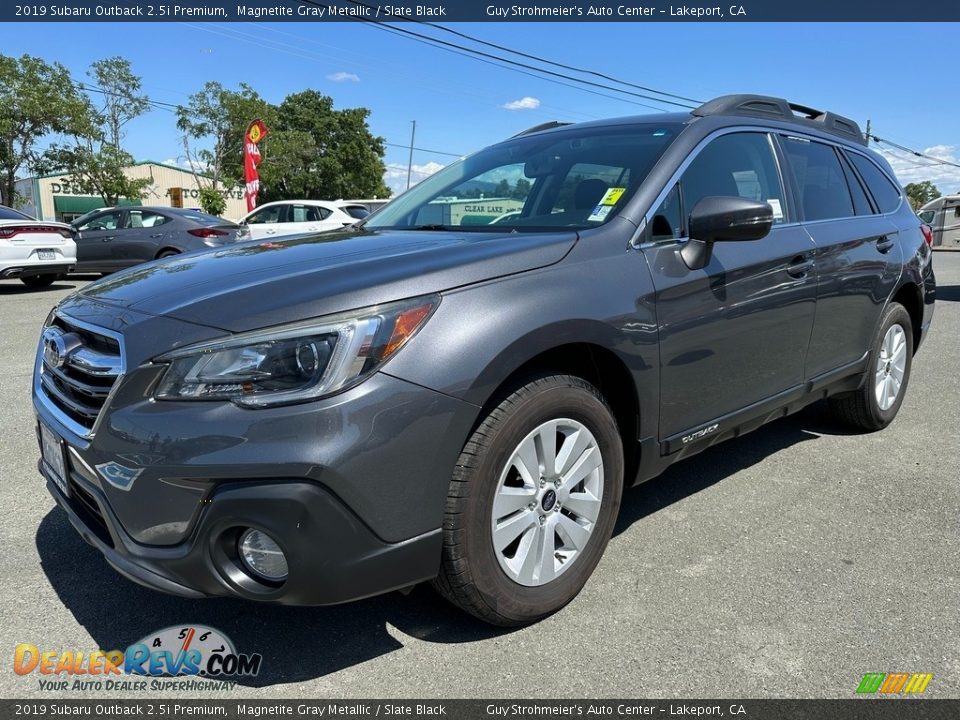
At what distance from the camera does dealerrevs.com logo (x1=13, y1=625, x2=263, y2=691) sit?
2.20 metres

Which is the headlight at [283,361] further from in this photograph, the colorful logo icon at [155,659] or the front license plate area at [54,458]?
the colorful logo icon at [155,659]

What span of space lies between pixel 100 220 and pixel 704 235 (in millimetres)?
13461

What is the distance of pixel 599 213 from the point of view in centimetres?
278

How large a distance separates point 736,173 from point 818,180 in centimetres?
83

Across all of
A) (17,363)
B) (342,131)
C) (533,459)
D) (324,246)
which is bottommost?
(17,363)

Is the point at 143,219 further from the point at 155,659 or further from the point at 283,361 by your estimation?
the point at 283,361

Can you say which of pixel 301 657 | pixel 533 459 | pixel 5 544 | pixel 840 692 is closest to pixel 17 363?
pixel 5 544

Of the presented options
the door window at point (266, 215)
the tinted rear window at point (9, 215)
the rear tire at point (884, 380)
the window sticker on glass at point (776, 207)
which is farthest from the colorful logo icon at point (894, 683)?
the door window at point (266, 215)

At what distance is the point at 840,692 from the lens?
2.13 m

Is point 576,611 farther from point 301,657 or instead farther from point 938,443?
point 938,443

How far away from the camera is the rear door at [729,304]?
2754 millimetres

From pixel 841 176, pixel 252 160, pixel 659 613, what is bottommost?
pixel 659 613

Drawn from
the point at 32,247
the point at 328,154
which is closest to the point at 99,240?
the point at 32,247

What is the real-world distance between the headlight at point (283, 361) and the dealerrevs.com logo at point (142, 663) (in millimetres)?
892
